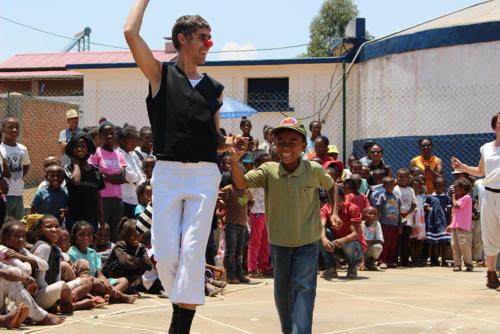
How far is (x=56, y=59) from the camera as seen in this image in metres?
33.2

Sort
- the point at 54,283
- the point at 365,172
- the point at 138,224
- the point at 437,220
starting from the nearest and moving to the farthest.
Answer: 1. the point at 54,283
2. the point at 138,224
3. the point at 437,220
4. the point at 365,172

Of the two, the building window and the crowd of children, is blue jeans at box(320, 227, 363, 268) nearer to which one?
the crowd of children

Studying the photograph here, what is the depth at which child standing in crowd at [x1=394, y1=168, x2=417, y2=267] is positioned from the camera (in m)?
11.6

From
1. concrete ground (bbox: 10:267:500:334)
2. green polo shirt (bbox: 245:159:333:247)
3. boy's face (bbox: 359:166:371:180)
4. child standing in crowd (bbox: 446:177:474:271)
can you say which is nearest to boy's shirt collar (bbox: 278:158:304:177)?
green polo shirt (bbox: 245:159:333:247)

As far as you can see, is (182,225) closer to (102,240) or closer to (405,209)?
(102,240)

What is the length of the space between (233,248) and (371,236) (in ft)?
8.96

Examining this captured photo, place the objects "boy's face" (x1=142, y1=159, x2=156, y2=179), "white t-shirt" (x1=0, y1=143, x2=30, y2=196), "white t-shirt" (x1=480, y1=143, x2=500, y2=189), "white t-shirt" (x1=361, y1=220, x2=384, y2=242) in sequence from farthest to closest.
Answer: "white t-shirt" (x1=361, y1=220, x2=384, y2=242)
"boy's face" (x1=142, y1=159, x2=156, y2=179)
"white t-shirt" (x1=0, y1=143, x2=30, y2=196)
"white t-shirt" (x1=480, y1=143, x2=500, y2=189)

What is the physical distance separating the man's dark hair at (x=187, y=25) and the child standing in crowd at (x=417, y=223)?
7.90 meters

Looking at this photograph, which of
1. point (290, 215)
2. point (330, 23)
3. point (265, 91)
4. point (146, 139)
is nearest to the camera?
point (290, 215)

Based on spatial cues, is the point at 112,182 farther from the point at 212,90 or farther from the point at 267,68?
the point at 267,68

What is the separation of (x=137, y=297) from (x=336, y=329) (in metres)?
2.60

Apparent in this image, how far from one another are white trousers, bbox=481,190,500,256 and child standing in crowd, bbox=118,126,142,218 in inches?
180

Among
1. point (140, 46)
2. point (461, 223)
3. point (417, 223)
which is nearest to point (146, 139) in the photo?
point (417, 223)

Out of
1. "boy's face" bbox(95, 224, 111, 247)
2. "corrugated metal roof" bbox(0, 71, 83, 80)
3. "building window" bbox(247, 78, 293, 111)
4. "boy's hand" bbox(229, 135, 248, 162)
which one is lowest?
"boy's face" bbox(95, 224, 111, 247)
